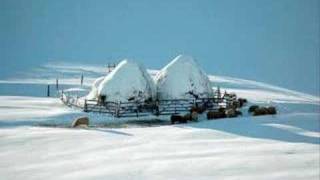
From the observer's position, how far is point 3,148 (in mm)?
26500

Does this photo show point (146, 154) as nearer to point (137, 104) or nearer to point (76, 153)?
point (76, 153)

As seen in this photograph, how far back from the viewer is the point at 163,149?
25.8 m

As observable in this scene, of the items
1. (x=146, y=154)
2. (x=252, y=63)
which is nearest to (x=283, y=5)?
(x=252, y=63)

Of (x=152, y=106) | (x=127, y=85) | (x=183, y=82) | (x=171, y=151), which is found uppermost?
(x=183, y=82)

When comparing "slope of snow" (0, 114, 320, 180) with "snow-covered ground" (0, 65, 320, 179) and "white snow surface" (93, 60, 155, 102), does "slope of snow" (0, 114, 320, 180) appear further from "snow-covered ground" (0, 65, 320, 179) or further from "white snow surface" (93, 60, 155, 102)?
"white snow surface" (93, 60, 155, 102)

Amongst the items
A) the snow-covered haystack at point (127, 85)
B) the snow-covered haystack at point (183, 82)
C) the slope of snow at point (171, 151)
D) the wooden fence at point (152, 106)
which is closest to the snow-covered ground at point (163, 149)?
the slope of snow at point (171, 151)

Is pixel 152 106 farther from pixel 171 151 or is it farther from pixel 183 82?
pixel 171 151

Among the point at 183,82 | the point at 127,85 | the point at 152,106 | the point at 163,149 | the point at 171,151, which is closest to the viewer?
the point at 171,151

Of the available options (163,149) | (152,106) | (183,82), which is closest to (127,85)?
(152,106)

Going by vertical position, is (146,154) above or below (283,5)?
below

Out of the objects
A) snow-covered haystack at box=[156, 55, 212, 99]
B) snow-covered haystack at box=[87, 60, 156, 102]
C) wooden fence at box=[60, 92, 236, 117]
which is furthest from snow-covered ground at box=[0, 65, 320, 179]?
snow-covered haystack at box=[156, 55, 212, 99]

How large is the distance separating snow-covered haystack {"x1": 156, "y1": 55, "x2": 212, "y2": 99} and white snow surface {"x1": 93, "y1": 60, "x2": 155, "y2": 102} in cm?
106

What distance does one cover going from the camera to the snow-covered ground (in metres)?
21.3

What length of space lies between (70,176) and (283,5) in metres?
167
